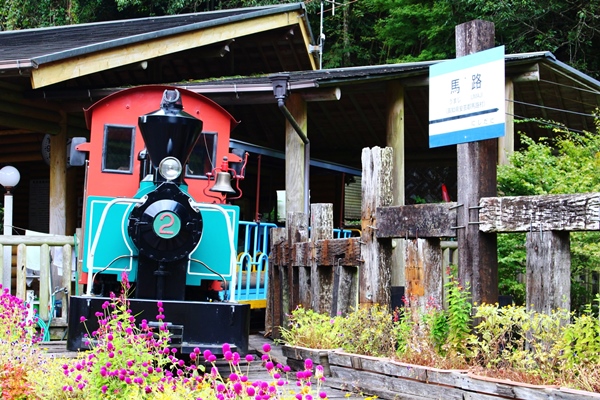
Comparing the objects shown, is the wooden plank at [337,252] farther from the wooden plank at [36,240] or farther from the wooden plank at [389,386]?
the wooden plank at [36,240]

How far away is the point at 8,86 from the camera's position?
464 inches

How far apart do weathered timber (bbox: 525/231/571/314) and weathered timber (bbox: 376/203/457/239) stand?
80cm

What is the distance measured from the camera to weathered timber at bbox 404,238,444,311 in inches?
216

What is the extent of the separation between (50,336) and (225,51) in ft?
21.9

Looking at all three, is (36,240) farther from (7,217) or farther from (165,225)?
(165,225)

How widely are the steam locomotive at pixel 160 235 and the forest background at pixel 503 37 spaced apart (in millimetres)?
3296

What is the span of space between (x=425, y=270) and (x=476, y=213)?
0.60m

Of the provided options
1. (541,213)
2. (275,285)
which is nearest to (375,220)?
(541,213)

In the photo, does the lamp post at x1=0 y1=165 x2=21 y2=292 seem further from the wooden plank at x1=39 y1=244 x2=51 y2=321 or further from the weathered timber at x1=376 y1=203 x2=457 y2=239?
the weathered timber at x1=376 y1=203 x2=457 y2=239

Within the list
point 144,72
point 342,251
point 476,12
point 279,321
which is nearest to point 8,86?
point 144,72

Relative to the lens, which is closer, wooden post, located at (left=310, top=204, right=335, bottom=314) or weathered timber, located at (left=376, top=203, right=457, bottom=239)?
weathered timber, located at (left=376, top=203, right=457, bottom=239)

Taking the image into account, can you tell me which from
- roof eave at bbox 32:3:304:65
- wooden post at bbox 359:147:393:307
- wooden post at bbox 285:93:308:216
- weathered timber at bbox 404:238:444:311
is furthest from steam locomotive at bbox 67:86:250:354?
wooden post at bbox 285:93:308:216

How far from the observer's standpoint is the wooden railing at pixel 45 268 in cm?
881

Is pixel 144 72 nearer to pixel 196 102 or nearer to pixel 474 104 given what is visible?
pixel 196 102
